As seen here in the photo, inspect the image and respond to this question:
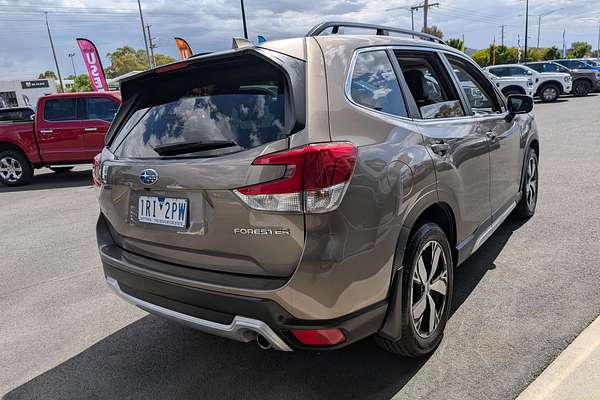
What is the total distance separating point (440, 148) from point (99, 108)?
881cm

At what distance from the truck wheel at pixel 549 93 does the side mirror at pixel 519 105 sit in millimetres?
20169

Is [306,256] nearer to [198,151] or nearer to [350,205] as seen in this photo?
[350,205]

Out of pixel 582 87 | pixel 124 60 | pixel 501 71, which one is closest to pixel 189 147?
pixel 501 71

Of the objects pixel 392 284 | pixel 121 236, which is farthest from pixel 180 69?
pixel 392 284

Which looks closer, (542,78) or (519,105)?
(519,105)

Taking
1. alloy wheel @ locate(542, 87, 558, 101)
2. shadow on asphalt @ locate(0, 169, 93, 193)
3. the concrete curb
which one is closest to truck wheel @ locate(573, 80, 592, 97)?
alloy wheel @ locate(542, 87, 558, 101)

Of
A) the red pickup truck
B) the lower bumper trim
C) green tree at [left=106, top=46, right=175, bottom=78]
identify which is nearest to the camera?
the lower bumper trim

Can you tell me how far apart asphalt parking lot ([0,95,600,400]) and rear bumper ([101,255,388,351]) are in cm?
50

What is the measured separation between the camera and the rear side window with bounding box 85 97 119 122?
9938mm

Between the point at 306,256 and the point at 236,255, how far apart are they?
361 mm

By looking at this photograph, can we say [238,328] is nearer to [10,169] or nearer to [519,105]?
[519,105]

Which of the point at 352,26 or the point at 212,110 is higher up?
the point at 352,26

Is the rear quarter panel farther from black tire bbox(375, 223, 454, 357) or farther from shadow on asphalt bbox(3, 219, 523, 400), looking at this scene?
black tire bbox(375, 223, 454, 357)

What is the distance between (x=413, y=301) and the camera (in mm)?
2631
